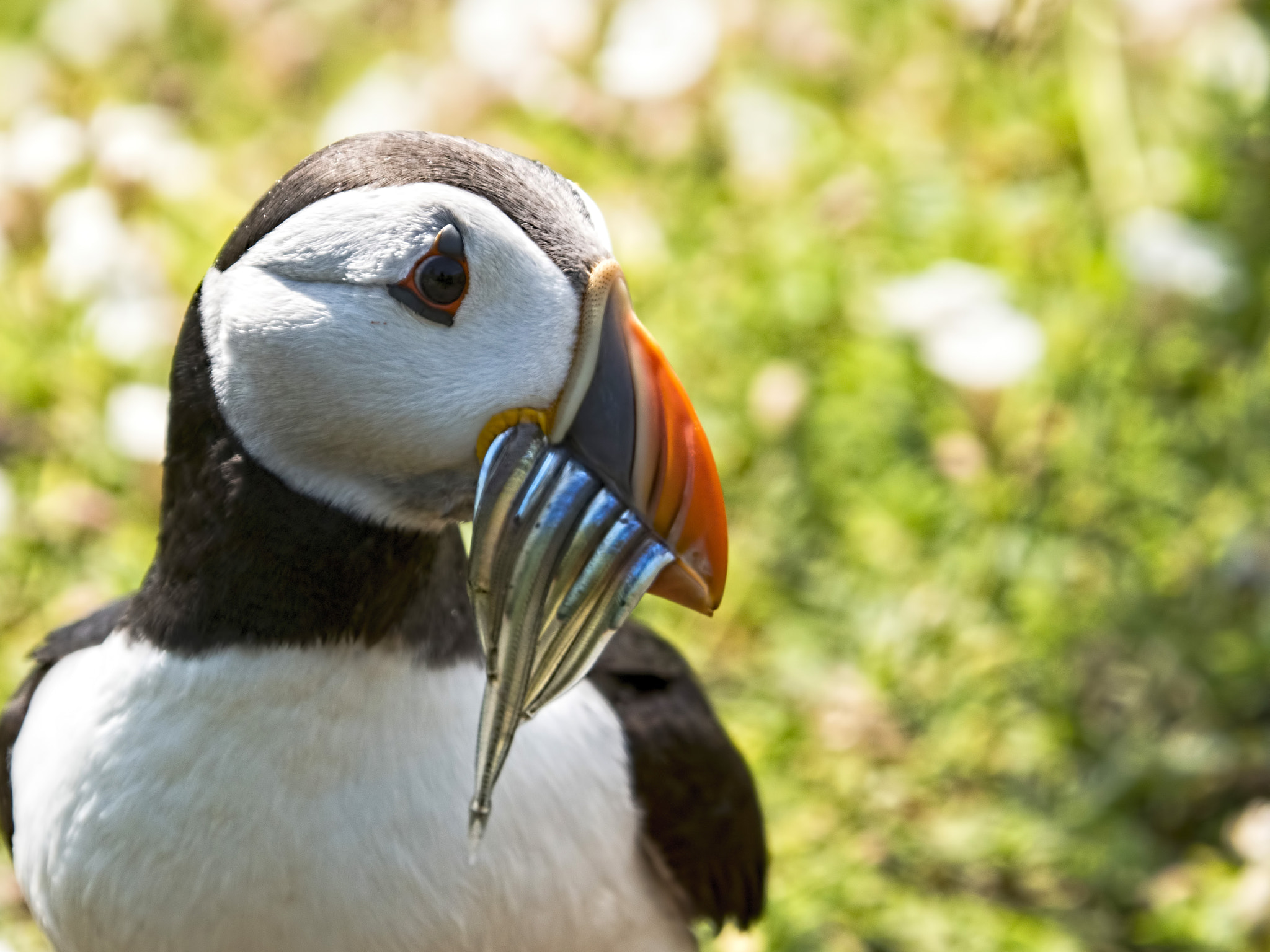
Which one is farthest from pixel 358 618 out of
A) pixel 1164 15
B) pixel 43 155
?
pixel 1164 15

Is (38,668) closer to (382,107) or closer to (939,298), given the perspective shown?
(939,298)

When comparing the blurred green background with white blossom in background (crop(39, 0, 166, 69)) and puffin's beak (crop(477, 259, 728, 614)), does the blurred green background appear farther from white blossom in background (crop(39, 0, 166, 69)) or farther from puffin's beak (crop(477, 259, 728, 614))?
puffin's beak (crop(477, 259, 728, 614))

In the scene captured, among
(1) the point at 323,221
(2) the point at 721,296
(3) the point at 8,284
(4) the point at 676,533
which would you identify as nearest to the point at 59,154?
(3) the point at 8,284

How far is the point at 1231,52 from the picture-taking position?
405 centimetres

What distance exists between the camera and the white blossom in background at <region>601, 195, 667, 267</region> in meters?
3.77

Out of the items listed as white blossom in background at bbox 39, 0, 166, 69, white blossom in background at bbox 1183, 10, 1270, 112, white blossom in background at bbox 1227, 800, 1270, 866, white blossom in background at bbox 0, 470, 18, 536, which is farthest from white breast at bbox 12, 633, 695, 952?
white blossom in background at bbox 39, 0, 166, 69

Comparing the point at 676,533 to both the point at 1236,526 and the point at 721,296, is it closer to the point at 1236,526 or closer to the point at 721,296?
the point at 1236,526

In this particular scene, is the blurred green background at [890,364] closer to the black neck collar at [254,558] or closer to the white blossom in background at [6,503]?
the white blossom in background at [6,503]

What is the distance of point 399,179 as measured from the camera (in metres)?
1.39

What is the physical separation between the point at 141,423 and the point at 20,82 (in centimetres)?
187

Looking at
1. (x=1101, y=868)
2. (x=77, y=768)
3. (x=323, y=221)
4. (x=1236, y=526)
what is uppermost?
(x=1236, y=526)

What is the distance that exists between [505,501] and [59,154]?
2.67m

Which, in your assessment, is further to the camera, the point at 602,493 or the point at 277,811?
the point at 277,811

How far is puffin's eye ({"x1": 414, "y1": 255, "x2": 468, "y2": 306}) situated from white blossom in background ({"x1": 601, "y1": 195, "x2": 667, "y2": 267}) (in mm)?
2396
